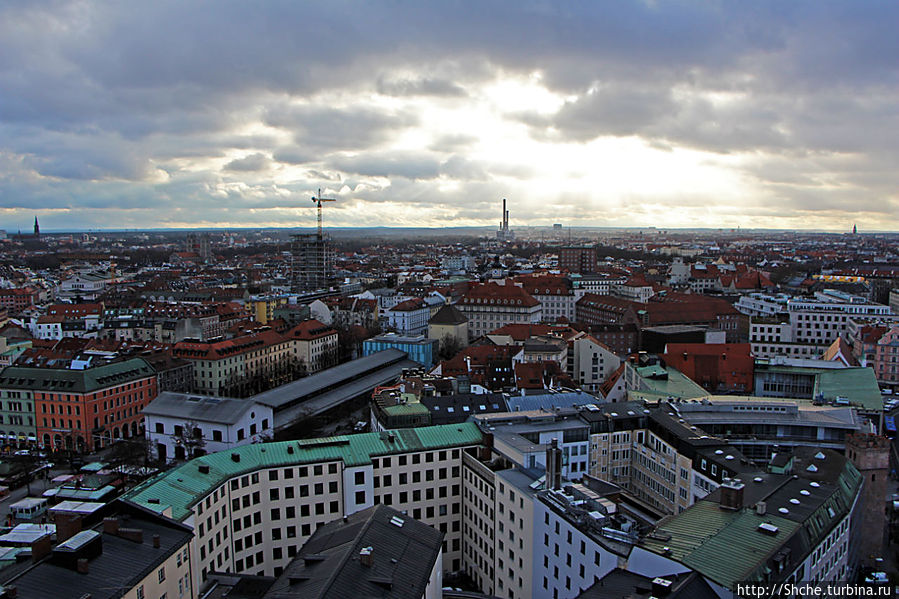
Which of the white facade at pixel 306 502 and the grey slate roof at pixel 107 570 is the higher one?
the grey slate roof at pixel 107 570

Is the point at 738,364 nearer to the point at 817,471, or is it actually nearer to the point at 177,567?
the point at 817,471

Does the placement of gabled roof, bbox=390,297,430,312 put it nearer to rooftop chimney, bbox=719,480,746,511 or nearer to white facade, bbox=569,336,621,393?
white facade, bbox=569,336,621,393

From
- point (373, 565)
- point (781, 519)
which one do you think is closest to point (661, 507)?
point (781, 519)

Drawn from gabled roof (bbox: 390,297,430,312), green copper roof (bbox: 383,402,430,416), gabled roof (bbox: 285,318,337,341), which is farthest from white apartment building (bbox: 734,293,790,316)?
green copper roof (bbox: 383,402,430,416)

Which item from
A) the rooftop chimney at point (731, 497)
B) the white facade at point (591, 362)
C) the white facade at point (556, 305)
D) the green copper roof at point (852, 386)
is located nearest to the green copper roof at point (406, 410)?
the rooftop chimney at point (731, 497)

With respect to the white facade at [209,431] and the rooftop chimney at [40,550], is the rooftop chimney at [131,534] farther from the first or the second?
the white facade at [209,431]

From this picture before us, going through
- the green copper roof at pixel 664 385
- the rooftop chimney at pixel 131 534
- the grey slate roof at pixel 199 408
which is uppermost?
the rooftop chimney at pixel 131 534
